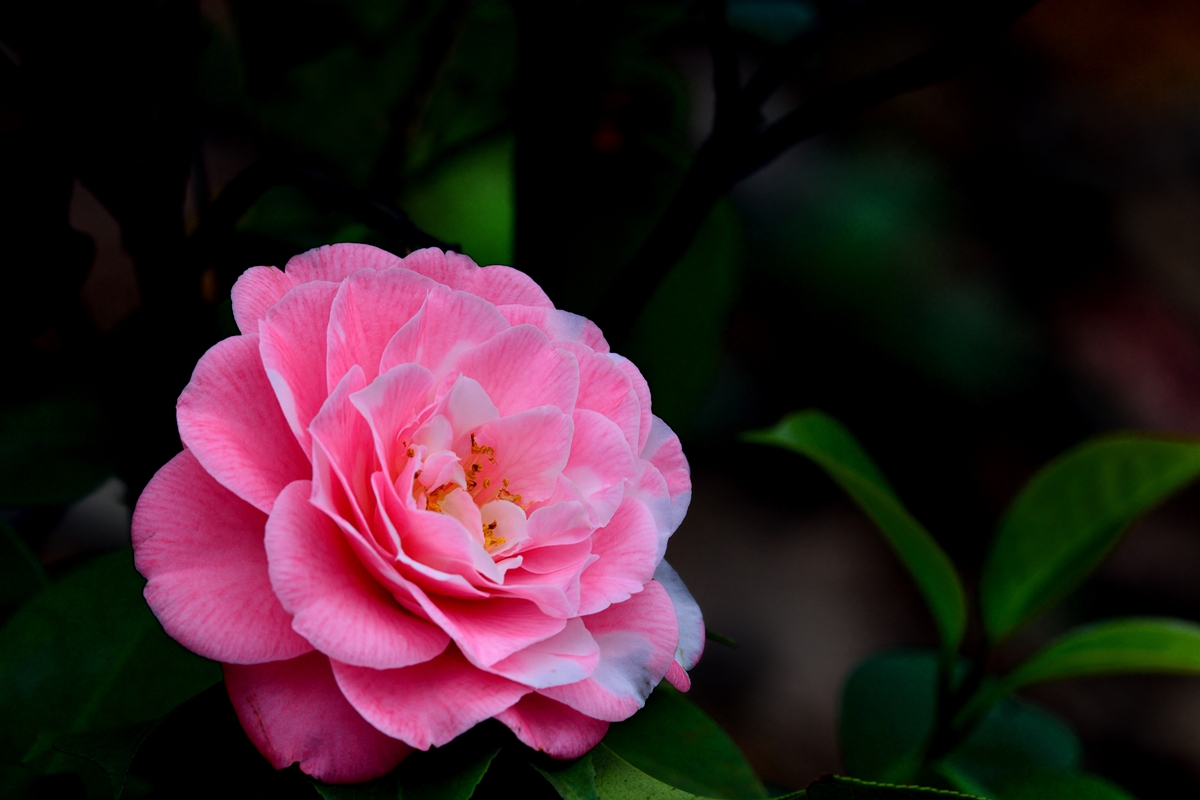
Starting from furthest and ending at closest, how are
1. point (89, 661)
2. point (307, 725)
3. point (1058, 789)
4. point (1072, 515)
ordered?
point (1072, 515)
point (1058, 789)
point (89, 661)
point (307, 725)

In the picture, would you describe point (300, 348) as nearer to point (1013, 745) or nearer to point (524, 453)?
point (524, 453)

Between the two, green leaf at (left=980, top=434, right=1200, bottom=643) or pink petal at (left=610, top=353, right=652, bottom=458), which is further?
green leaf at (left=980, top=434, right=1200, bottom=643)

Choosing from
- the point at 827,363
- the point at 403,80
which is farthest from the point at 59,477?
the point at 827,363

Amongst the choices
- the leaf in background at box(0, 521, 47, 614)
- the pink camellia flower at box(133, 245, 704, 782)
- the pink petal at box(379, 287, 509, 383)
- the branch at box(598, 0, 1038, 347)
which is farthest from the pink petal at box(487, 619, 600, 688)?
the leaf in background at box(0, 521, 47, 614)

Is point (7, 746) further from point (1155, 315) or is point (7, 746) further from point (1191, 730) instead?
point (1155, 315)

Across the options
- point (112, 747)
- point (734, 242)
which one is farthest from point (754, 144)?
point (112, 747)

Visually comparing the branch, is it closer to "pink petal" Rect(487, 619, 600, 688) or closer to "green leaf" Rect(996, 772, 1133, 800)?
"pink petal" Rect(487, 619, 600, 688)
